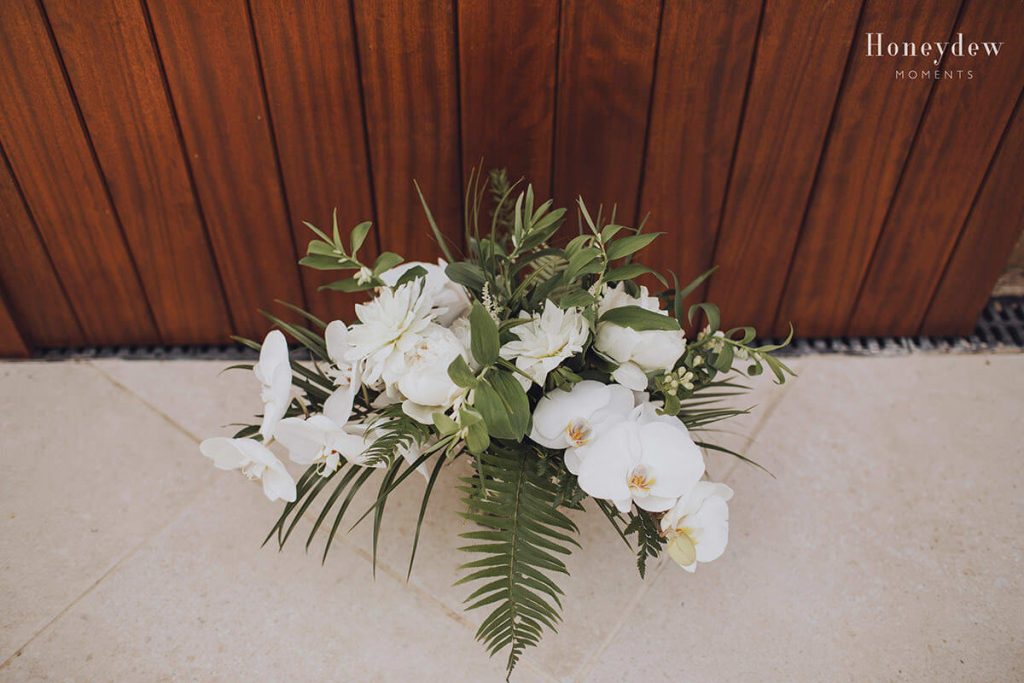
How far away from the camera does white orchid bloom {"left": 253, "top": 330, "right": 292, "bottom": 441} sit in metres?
0.89

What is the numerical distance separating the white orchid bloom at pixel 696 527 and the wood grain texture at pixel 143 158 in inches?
39.5

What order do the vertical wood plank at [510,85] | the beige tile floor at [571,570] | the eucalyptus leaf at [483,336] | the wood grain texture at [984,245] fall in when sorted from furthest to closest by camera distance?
the wood grain texture at [984,245] → the vertical wood plank at [510,85] → the beige tile floor at [571,570] → the eucalyptus leaf at [483,336]

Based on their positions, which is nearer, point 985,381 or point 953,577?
point 953,577

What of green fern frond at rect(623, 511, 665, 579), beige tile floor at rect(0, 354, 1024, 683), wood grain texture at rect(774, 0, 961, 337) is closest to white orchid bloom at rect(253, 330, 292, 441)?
beige tile floor at rect(0, 354, 1024, 683)

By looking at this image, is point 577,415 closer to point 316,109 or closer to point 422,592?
point 422,592

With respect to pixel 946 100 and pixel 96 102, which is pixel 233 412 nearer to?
pixel 96 102

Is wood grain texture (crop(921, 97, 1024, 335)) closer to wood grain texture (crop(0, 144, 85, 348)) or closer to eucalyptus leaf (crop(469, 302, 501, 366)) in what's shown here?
eucalyptus leaf (crop(469, 302, 501, 366))

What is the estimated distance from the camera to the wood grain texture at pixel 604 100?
1153 millimetres

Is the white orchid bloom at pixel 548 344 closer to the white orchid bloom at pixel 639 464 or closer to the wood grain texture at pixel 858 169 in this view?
the white orchid bloom at pixel 639 464

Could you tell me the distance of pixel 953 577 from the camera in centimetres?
113

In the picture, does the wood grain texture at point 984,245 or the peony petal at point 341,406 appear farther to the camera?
the wood grain texture at point 984,245

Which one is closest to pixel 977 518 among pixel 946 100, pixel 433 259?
pixel 946 100

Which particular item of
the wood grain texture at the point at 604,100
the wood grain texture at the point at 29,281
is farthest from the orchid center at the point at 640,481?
the wood grain texture at the point at 29,281

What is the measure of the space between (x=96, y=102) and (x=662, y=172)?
959 mm
